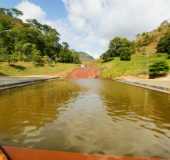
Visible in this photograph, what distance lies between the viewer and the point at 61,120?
989 cm

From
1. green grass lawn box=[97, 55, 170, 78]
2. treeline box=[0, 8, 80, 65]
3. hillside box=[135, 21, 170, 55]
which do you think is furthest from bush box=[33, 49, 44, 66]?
hillside box=[135, 21, 170, 55]

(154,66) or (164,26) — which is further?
(164,26)

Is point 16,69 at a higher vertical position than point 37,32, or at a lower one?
lower

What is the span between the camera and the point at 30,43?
231ft

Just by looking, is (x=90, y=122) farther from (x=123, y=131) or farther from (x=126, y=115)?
(x=126, y=115)

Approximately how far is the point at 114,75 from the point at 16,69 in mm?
21035

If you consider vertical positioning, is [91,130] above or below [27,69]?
above

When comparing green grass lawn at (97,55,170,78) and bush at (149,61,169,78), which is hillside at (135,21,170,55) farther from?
bush at (149,61,169,78)

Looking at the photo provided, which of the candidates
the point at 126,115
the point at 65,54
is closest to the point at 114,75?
the point at 65,54

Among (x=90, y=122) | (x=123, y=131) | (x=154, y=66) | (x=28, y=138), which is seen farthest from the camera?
(x=154, y=66)

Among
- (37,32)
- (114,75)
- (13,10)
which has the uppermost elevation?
(13,10)

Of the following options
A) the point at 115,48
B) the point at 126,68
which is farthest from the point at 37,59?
the point at 115,48

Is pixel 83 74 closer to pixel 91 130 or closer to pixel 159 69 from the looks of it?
pixel 159 69

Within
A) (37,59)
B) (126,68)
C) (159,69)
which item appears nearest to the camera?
(159,69)
